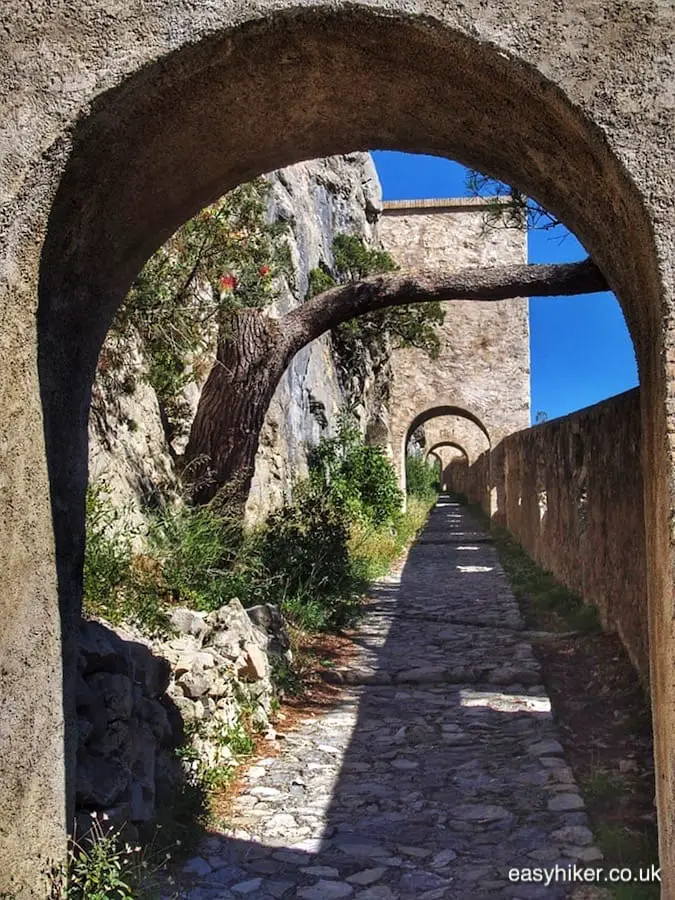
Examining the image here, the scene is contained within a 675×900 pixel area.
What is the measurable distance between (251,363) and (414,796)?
424 cm

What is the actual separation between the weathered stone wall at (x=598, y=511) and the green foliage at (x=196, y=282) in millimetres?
3177

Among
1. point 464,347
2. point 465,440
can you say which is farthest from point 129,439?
point 465,440

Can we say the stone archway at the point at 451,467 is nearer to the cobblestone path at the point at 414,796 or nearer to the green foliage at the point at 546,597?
the green foliage at the point at 546,597

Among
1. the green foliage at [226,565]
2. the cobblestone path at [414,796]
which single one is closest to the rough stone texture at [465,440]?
the green foliage at [226,565]

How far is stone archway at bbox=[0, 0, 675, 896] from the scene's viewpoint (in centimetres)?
224

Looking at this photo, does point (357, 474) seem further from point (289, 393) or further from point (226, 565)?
point (226, 565)

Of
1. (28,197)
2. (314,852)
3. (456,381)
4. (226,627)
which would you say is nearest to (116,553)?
(226,627)

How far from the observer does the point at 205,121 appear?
2.72 meters

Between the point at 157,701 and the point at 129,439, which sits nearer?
the point at 157,701

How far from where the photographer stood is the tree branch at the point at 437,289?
22.5 feet

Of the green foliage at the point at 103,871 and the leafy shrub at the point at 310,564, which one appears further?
the leafy shrub at the point at 310,564

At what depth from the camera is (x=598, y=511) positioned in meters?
6.78

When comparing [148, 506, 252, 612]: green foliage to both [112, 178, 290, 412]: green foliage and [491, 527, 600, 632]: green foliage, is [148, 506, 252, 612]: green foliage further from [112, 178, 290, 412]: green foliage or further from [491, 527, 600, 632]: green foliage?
[491, 527, 600, 632]: green foliage

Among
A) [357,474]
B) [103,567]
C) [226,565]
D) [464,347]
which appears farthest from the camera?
[464,347]
